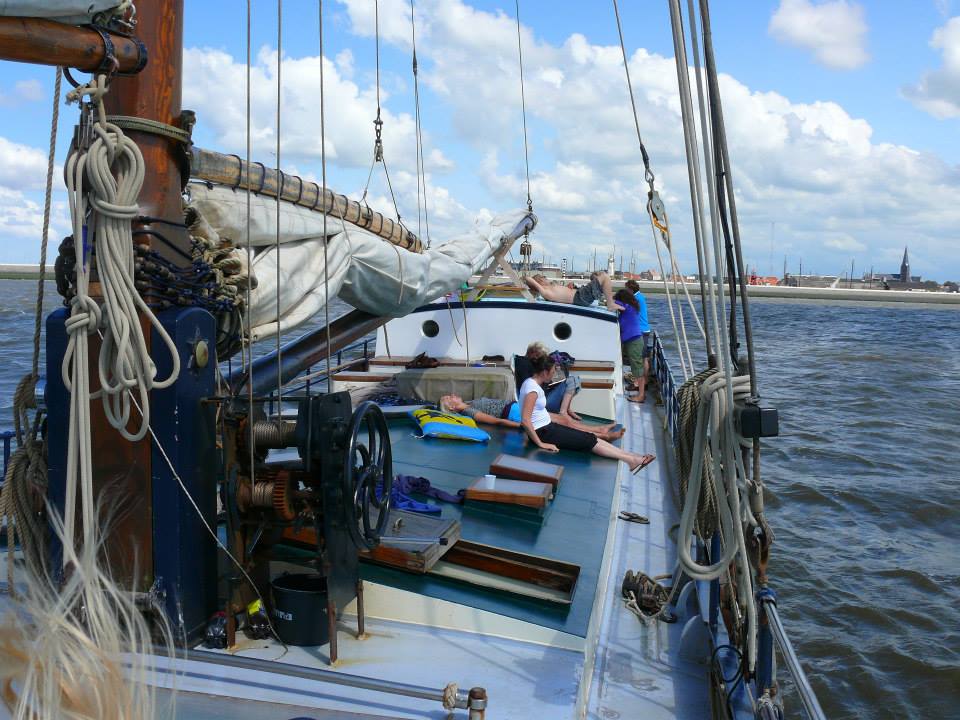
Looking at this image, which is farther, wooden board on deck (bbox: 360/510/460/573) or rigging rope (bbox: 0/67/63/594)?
wooden board on deck (bbox: 360/510/460/573)

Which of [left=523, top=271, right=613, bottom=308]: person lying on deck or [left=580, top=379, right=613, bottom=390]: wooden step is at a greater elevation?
[left=523, top=271, right=613, bottom=308]: person lying on deck

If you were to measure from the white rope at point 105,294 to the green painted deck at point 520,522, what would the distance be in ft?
5.74

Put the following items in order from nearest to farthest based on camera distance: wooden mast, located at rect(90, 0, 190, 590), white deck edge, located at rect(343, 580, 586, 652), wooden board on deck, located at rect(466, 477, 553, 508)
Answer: wooden mast, located at rect(90, 0, 190, 590) → white deck edge, located at rect(343, 580, 586, 652) → wooden board on deck, located at rect(466, 477, 553, 508)

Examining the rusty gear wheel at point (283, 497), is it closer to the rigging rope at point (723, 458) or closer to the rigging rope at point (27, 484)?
the rigging rope at point (27, 484)

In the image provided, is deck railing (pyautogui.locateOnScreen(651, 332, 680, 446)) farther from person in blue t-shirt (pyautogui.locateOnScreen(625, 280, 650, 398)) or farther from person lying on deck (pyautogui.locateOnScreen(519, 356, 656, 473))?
person lying on deck (pyautogui.locateOnScreen(519, 356, 656, 473))

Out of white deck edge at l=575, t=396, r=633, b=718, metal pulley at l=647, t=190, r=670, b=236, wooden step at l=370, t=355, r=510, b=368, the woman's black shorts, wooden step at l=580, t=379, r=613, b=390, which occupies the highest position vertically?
metal pulley at l=647, t=190, r=670, b=236

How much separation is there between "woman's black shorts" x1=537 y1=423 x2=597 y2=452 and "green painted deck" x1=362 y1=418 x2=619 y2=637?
3.6 inches

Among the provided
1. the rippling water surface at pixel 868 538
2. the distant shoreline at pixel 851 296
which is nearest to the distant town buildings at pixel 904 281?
the distant shoreline at pixel 851 296

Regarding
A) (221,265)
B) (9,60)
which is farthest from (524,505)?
(9,60)

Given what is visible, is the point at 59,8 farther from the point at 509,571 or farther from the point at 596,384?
the point at 596,384

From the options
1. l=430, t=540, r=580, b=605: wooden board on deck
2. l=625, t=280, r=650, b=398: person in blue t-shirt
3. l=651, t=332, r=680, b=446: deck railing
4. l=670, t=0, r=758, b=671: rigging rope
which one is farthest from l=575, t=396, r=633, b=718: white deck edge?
l=625, t=280, r=650, b=398: person in blue t-shirt

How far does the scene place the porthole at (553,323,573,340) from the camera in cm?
1123

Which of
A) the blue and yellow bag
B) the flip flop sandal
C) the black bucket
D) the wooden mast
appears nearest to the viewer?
the wooden mast

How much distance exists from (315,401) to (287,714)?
1.22 meters
